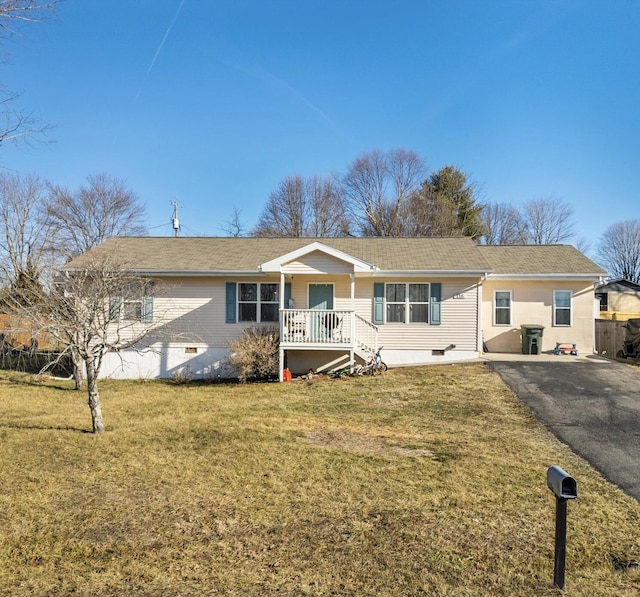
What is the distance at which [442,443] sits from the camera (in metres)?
6.80

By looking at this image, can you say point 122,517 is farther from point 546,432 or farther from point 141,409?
point 546,432

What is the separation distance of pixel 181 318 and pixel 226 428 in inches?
284

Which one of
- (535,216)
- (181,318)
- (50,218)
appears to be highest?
(535,216)

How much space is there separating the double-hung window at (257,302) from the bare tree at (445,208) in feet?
63.2

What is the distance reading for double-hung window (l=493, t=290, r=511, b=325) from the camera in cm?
1579

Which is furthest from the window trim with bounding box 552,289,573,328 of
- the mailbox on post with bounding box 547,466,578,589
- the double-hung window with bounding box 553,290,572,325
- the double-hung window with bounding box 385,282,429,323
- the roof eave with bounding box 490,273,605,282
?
the mailbox on post with bounding box 547,466,578,589

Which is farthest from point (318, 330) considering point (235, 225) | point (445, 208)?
point (235, 225)

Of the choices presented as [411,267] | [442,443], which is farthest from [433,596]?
[411,267]

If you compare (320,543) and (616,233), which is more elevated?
(616,233)

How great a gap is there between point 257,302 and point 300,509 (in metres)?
10.1

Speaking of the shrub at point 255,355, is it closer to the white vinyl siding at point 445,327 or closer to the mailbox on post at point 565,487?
the white vinyl siding at point 445,327

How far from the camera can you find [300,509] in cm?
444

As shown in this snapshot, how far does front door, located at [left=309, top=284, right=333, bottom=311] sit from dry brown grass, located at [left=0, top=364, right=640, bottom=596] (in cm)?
597

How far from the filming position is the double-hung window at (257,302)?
14148 millimetres
